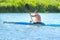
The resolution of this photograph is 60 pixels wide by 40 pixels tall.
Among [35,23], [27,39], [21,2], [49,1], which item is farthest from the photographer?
[49,1]

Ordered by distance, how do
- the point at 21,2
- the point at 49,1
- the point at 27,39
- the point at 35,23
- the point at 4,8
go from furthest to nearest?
the point at 49,1 → the point at 21,2 → the point at 4,8 → the point at 35,23 → the point at 27,39

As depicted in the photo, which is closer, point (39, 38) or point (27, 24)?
point (39, 38)

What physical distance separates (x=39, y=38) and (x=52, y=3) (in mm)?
48490

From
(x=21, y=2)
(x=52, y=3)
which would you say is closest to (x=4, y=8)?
(x=21, y=2)

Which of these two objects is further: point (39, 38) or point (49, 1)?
point (49, 1)

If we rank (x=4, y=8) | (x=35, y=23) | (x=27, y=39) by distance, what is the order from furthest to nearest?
(x=4, y=8) < (x=35, y=23) < (x=27, y=39)

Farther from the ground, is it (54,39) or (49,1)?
(54,39)

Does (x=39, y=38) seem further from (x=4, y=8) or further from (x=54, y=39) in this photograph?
(x=4, y=8)

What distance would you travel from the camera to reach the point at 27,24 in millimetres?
24281

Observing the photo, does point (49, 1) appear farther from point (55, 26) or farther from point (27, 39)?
point (27, 39)

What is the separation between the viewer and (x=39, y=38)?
720 inches

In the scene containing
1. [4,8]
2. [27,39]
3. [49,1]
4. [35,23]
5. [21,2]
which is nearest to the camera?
[27,39]

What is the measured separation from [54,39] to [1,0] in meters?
49.0

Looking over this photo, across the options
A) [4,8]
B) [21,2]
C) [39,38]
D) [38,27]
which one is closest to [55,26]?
[38,27]
